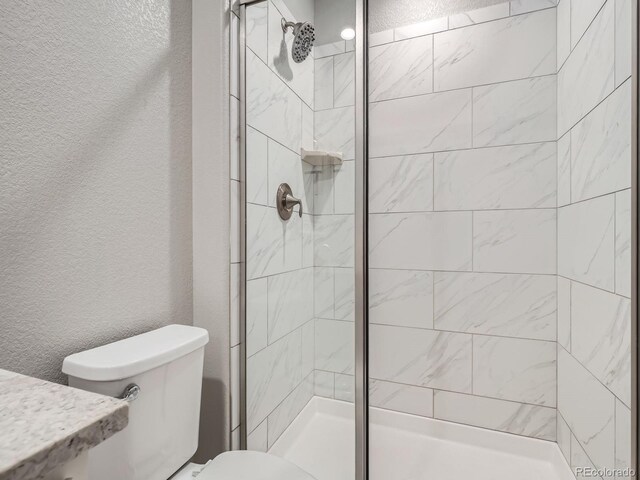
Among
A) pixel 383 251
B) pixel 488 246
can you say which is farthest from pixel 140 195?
pixel 488 246

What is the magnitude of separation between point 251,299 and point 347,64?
0.91 metres

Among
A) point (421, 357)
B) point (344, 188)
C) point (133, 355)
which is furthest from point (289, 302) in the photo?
point (421, 357)

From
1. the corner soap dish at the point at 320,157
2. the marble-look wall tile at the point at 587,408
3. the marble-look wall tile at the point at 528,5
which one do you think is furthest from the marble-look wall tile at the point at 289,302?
the marble-look wall tile at the point at 528,5

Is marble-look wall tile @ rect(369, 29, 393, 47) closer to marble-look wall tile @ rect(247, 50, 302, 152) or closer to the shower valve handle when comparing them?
marble-look wall tile @ rect(247, 50, 302, 152)

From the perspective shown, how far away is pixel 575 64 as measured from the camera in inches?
50.0

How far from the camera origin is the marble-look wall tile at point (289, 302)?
1.28 metres

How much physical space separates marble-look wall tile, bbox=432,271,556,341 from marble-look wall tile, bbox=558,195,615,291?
147 millimetres

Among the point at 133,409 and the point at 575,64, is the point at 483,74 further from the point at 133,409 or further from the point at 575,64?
the point at 133,409

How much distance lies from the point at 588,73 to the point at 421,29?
2.63 feet

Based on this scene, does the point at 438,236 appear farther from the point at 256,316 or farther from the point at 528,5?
the point at 528,5

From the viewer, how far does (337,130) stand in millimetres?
1218

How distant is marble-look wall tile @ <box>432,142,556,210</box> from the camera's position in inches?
59.3

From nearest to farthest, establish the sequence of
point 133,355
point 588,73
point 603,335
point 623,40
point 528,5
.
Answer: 1. point 133,355
2. point 623,40
3. point 603,335
4. point 588,73
5. point 528,5

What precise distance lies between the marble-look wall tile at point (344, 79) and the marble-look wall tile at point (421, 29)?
69 cm
